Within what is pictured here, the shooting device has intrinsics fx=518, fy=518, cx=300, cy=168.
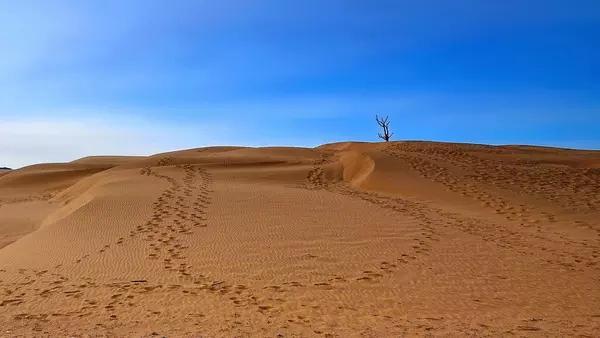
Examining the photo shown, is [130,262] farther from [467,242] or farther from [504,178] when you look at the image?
[504,178]

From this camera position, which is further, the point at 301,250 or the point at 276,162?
the point at 276,162

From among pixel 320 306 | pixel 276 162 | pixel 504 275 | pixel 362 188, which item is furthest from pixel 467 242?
pixel 276 162

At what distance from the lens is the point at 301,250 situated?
925cm

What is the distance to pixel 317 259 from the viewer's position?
28.5ft

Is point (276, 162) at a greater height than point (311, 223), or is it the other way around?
point (276, 162)

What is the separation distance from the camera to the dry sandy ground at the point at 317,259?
5.82 m

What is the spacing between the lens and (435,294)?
22.5 ft

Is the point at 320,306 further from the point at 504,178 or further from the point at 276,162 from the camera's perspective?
the point at 276,162

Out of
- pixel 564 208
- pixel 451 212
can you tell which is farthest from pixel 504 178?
pixel 451 212

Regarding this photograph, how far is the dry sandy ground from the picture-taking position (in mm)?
5816

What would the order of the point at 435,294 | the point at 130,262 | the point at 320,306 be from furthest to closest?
the point at 130,262
the point at 435,294
the point at 320,306

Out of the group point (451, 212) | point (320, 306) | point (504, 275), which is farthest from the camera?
point (451, 212)

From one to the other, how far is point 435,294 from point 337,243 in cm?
311

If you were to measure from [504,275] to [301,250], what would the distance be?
3.39m
